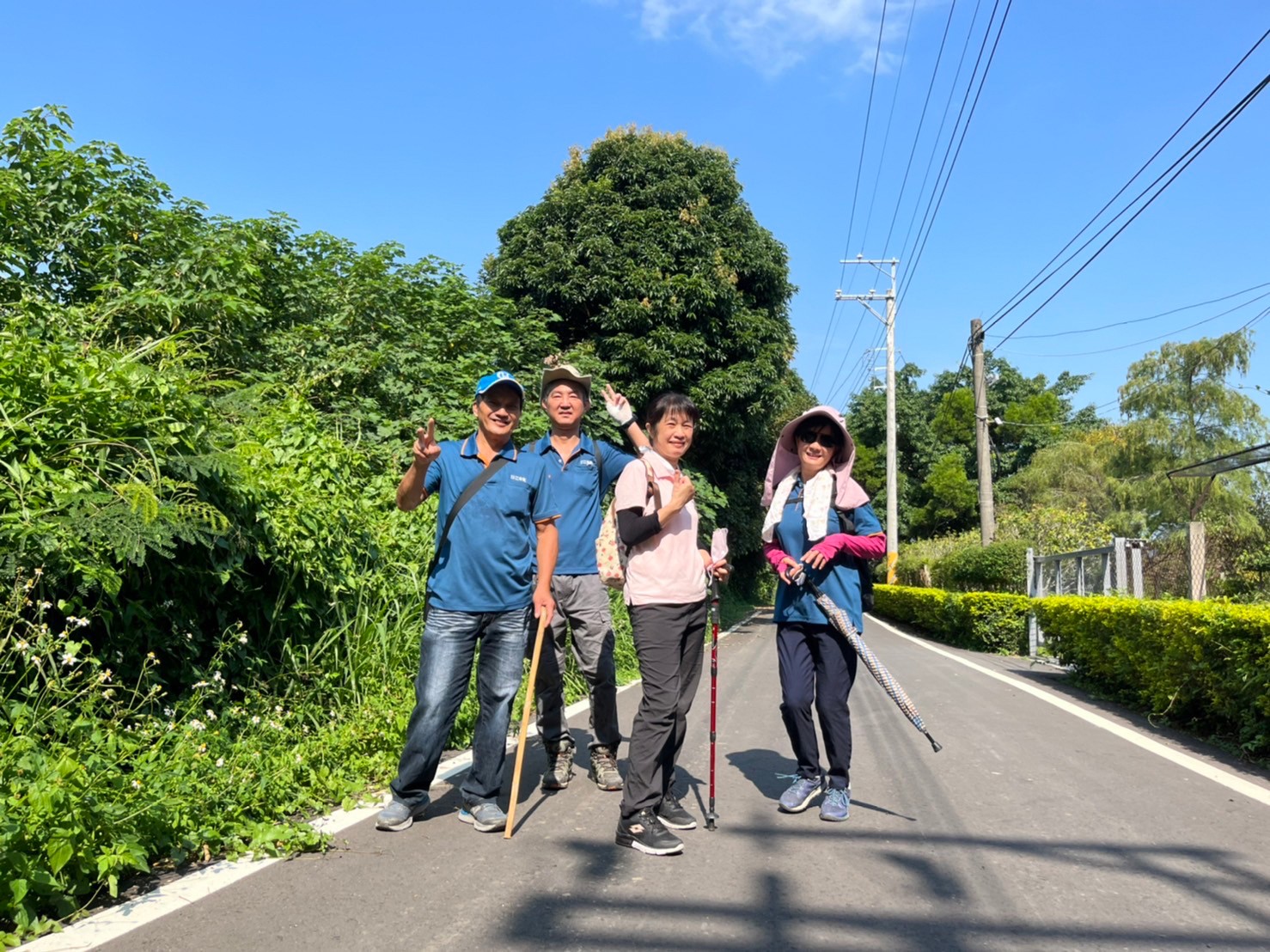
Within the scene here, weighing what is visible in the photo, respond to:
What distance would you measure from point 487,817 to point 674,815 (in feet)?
2.64

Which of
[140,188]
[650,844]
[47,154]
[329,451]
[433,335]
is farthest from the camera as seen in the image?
[433,335]

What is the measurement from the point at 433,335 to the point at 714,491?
6854 mm

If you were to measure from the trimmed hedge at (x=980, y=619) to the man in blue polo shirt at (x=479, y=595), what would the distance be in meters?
14.9

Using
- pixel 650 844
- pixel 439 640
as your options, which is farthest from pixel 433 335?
pixel 650 844

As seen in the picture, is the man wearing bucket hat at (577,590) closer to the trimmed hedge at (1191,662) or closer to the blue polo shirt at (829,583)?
the blue polo shirt at (829,583)

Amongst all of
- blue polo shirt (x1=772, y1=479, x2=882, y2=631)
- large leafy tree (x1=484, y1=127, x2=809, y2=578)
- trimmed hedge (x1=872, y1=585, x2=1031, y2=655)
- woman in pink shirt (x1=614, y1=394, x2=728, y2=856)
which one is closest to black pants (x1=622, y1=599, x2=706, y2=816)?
woman in pink shirt (x1=614, y1=394, x2=728, y2=856)

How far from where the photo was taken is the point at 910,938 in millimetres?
2947

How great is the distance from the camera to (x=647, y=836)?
12.5 ft

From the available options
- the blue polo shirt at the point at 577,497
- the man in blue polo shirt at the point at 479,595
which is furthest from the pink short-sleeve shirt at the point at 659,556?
the blue polo shirt at the point at 577,497

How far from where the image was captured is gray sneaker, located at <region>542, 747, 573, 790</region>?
194 inches

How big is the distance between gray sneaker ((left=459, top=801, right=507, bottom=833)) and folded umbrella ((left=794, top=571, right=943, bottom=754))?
1.68 metres

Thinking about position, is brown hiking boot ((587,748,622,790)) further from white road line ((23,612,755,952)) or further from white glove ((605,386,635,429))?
white glove ((605,386,635,429))

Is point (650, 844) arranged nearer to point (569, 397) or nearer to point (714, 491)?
point (569, 397)

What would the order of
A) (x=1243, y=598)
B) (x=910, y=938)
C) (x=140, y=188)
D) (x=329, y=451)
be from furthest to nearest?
(x=1243, y=598) < (x=140, y=188) < (x=329, y=451) < (x=910, y=938)
